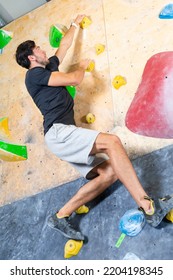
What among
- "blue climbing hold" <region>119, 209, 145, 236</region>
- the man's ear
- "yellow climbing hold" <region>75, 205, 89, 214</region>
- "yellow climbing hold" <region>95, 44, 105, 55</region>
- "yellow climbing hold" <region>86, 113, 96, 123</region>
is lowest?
"yellow climbing hold" <region>75, 205, 89, 214</region>

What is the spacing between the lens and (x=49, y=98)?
193 centimetres

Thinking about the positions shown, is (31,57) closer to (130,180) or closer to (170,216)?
(130,180)

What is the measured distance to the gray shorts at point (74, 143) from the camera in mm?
1745

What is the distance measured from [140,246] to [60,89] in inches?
40.4

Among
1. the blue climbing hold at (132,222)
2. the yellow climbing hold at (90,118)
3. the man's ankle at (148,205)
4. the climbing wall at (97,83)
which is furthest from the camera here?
the yellow climbing hold at (90,118)

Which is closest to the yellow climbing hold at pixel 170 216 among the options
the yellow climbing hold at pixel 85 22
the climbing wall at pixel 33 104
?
the climbing wall at pixel 33 104

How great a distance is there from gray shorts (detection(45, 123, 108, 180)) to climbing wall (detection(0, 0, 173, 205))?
1.04ft

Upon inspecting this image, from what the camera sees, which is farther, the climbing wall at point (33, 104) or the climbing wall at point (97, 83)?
the climbing wall at point (33, 104)

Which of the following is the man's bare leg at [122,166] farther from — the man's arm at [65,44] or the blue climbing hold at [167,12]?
the blue climbing hold at [167,12]

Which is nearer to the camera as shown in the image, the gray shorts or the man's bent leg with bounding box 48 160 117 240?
the gray shorts

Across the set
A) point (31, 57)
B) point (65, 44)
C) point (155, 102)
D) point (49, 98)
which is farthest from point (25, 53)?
point (155, 102)

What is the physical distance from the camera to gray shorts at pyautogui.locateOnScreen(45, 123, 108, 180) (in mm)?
1745

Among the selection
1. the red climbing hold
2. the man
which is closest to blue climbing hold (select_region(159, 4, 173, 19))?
the red climbing hold

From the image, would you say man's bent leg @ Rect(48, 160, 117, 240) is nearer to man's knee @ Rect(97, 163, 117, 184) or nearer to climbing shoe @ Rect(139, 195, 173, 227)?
man's knee @ Rect(97, 163, 117, 184)
